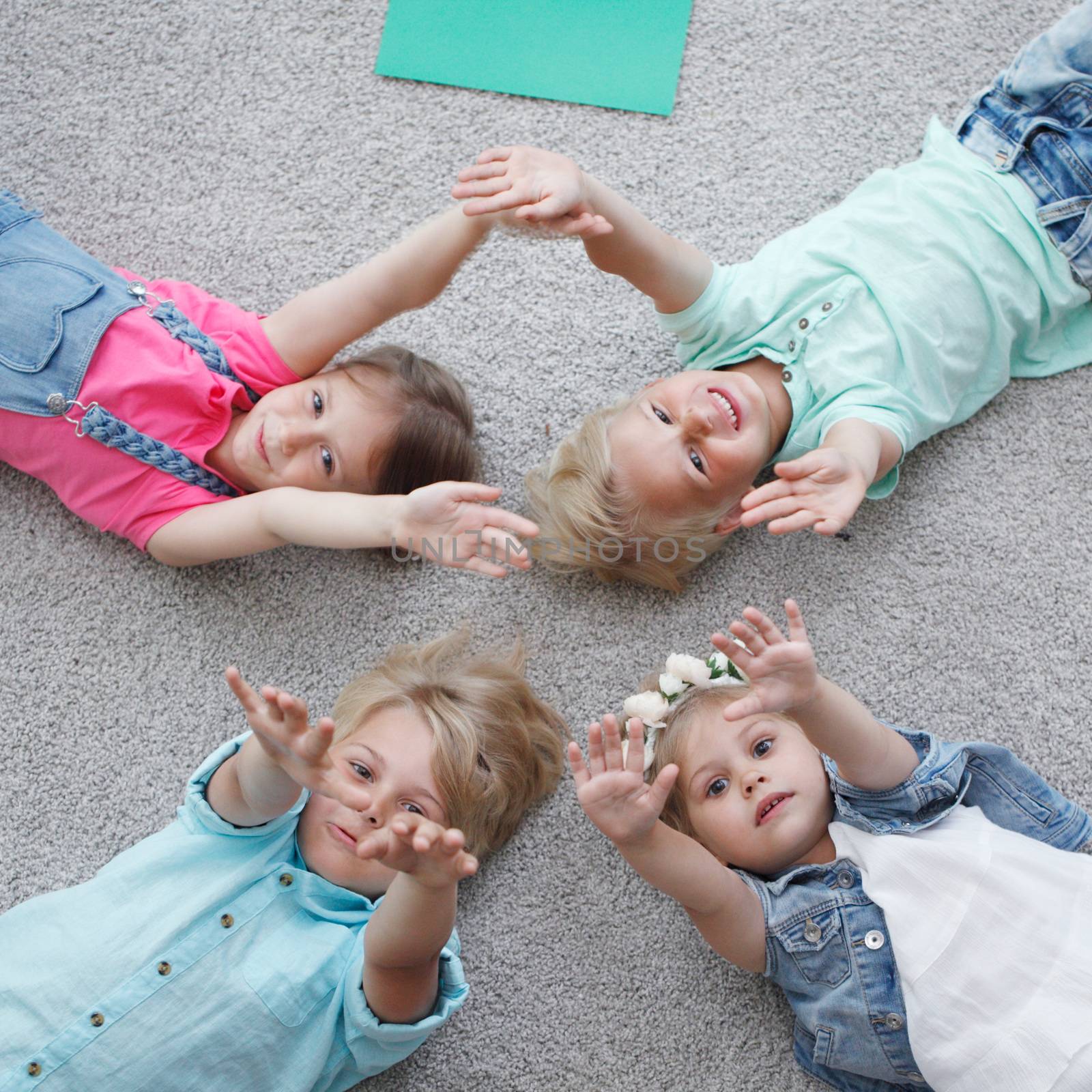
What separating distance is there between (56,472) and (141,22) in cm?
60

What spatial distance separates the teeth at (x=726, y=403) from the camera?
3.24ft

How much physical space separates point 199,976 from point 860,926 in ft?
2.05

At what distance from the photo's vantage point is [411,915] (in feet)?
2.55

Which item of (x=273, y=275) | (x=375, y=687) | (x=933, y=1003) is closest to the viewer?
(x=933, y=1003)

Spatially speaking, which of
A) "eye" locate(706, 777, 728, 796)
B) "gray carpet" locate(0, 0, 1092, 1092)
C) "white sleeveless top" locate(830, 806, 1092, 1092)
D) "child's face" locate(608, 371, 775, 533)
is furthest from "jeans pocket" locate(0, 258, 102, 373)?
"white sleeveless top" locate(830, 806, 1092, 1092)

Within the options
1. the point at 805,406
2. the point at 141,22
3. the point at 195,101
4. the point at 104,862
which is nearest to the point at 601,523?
the point at 805,406

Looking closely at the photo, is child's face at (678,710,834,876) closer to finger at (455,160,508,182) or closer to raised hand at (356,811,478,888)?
raised hand at (356,811,478,888)

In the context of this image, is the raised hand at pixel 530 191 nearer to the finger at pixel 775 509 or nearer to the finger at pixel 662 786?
the finger at pixel 775 509

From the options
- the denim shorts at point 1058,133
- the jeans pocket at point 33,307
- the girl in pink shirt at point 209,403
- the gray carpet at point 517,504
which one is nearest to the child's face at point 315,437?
the girl in pink shirt at point 209,403

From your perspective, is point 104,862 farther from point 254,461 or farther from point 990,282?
point 990,282

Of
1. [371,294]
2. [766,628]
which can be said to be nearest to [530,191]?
[371,294]

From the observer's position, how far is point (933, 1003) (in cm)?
87

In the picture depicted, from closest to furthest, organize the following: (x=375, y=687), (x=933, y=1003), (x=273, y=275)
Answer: (x=933, y=1003), (x=375, y=687), (x=273, y=275)

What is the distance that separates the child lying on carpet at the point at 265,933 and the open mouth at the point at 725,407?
376 millimetres
